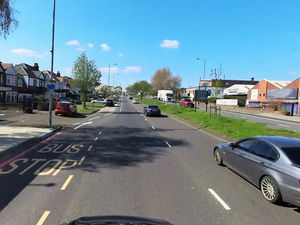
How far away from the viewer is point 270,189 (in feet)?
23.0

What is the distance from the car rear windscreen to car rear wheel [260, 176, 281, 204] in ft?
2.09

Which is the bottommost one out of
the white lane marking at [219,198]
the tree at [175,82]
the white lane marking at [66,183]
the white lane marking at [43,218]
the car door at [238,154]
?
the white lane marking at [66,183]

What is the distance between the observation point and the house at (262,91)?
2561 inches

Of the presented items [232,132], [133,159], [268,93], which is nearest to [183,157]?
[133,159]

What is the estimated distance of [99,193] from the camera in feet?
23.0

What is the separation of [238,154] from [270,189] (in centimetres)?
198

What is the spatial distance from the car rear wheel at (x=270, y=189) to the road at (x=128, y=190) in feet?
0.58

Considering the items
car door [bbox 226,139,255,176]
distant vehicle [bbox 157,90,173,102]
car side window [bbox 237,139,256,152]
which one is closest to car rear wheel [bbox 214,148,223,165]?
car door [bbox 226,139,255,176]

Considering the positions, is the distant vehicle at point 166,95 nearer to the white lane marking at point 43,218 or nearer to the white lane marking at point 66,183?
the white lane marking at point 66,183

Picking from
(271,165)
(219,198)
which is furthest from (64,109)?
(271,165)

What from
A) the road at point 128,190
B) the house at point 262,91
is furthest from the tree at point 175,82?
the road at point 128,190

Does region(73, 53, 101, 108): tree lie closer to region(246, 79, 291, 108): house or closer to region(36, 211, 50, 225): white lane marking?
region(246, 79, 291, 108): house

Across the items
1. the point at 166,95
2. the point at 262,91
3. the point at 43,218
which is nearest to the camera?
the point at 43,218

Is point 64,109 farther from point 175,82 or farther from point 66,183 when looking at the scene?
point 175,82
